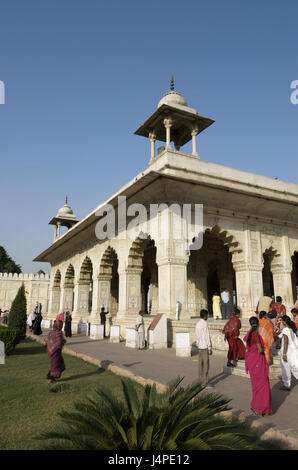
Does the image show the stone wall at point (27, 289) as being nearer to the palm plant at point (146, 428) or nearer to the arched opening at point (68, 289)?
the arched opening at point (68, 289)

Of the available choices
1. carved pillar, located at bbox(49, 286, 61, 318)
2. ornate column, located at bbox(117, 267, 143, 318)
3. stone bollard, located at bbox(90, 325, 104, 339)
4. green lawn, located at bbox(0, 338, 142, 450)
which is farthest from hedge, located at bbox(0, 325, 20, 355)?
carved pillar, located at bbox(49, 286, 61, 318)

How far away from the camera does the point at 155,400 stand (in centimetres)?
310

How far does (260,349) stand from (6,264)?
6926cm

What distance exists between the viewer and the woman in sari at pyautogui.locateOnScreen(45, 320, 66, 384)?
630 cm

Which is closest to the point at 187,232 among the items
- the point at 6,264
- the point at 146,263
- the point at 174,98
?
the point at 174,98

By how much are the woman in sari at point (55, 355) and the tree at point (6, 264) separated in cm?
6438

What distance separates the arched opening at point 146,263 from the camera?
47.8 ft

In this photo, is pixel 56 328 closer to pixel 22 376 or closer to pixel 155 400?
pixel 22 376

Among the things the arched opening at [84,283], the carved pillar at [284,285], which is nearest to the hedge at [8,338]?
the arched opening at [84,283]

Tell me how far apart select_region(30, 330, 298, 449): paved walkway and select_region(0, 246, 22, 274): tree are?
6131 cm

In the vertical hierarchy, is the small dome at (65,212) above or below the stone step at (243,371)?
above

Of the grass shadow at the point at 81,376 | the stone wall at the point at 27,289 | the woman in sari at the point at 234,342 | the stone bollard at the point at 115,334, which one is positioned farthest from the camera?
the stone wall at the point at 27,289

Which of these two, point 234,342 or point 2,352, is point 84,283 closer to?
point 2,352

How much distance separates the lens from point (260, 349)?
4.55 meters
